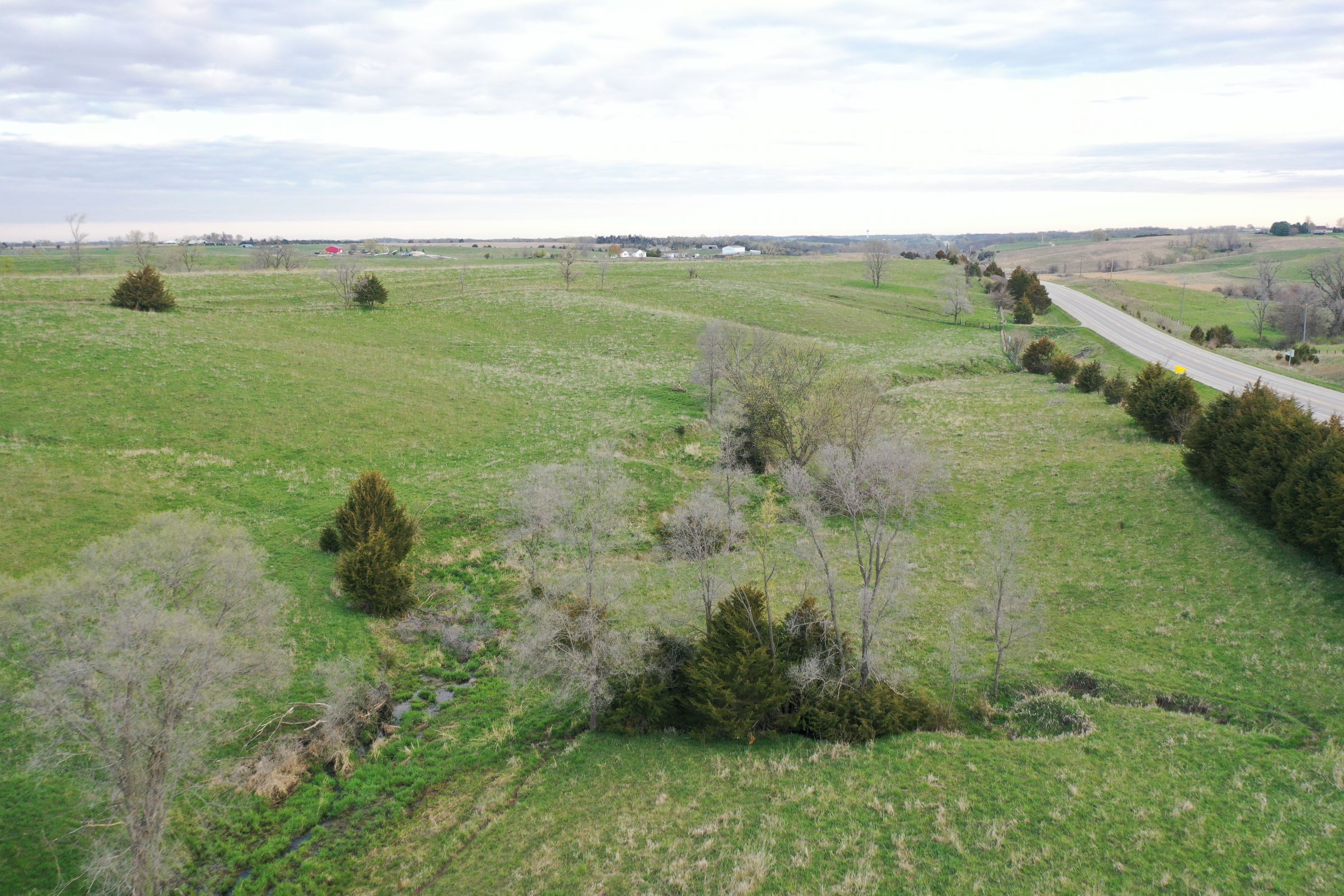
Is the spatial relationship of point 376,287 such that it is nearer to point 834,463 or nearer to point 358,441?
point 358,441

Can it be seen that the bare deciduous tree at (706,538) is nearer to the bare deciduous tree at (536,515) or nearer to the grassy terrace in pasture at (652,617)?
the grassy terrace in pasture at (652,617)

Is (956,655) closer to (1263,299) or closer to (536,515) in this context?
(536,515)

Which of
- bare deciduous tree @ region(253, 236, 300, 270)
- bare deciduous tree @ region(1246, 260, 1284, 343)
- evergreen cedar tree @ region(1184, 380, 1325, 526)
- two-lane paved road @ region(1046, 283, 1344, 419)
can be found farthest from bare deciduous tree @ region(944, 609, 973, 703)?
bare deciduous tree @ region(253, 236, 300, 270)

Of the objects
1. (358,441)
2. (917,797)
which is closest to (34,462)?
(358,441)

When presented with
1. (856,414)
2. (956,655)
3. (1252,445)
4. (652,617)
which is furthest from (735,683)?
(1252,445)

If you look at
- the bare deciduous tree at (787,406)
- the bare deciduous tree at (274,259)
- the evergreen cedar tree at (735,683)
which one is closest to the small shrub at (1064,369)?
the bare deciduous tree at (787,406)
